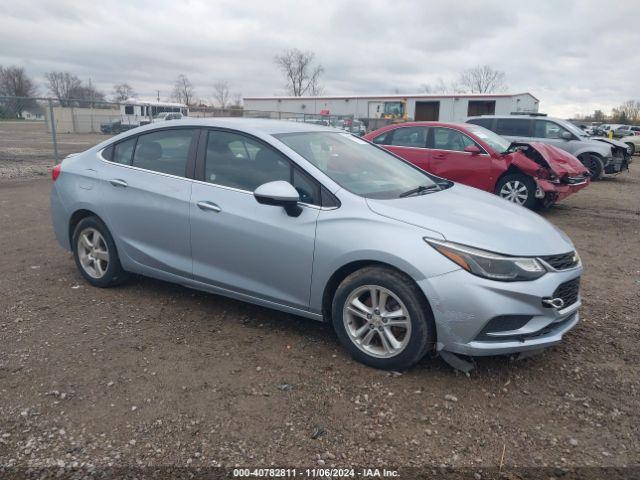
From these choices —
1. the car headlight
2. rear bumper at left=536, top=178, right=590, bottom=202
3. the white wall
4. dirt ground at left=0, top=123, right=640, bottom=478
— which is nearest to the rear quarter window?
rear bumper at left=536, top=178, right=590, bottom=202

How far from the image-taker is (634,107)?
2478 inches

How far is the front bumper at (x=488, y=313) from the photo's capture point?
295cm

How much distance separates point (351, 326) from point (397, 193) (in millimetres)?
1057

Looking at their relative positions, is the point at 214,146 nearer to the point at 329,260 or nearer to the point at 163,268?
the point at 163,268

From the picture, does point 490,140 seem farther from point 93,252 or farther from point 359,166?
point 93,252

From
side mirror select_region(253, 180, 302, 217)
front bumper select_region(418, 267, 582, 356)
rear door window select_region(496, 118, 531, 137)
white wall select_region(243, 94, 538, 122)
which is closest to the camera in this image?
front bumper select_region(418, 267, 582, 356)

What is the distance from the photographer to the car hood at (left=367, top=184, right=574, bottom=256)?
3102 mm

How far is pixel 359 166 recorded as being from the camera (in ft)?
13.2

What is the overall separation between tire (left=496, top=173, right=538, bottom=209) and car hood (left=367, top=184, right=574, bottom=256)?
16.5ft

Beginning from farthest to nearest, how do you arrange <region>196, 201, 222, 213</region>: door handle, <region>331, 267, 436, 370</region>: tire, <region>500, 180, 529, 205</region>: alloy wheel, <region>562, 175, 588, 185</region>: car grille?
<region>562, 175, 588, 185</region>: car grille
<region>500, 180, 529, 205</region>: alloy wheel
<region>196, 201, 222, 213</region>: door handle
<region>331, 267, 436, 370</region>: tire

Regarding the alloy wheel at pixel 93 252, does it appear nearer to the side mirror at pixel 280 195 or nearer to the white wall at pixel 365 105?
the side mirror at pixel 280 195

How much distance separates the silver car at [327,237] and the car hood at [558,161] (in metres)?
5.11

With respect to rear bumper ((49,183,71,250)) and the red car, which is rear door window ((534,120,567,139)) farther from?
rear bumper ((49,183,71,250))

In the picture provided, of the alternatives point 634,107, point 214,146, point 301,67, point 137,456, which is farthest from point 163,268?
point 301,67
